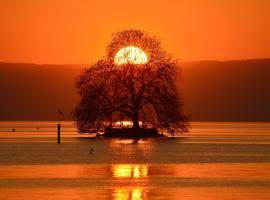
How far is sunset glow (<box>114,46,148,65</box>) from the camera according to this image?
4213 inches

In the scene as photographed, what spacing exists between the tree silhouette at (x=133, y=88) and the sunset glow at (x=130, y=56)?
0.11m

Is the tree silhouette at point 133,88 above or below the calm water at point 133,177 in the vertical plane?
above

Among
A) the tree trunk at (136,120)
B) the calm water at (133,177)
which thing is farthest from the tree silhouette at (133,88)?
the calm water at (133,177)

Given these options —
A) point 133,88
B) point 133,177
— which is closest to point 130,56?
point 133,88

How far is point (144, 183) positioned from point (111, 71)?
59.9m

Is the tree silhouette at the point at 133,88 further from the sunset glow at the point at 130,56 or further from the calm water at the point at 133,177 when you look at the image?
the calm water at the point at 133,177

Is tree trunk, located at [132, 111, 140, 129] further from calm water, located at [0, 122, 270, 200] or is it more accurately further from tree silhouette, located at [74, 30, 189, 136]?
calm water, located at [0, 122, 270, 200]

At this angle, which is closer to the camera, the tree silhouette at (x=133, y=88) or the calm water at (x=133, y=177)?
the calm water at (x=133, y=177)

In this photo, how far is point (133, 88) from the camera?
354ft

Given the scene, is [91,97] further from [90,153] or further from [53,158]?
[53,158]

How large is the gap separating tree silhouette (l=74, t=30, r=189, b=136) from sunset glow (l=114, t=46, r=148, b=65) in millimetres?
112

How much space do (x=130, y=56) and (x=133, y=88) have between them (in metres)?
3.70

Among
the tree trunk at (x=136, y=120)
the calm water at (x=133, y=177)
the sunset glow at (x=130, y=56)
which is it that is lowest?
the calm water at (x=133, y=177)

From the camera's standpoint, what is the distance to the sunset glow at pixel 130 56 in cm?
10700
